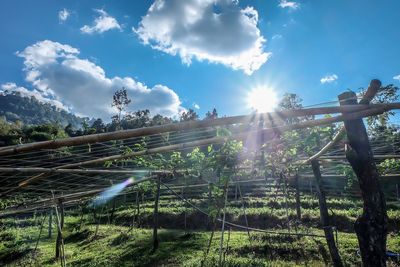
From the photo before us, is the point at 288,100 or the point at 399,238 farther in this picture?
the point at 288,100

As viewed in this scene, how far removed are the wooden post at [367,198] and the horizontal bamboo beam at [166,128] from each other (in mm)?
301

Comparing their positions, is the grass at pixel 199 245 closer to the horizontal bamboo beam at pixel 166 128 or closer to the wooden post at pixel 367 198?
the wooden post at pixel 367 198

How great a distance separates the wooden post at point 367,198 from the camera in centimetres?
348

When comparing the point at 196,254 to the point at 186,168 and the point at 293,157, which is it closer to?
the point at 186,168

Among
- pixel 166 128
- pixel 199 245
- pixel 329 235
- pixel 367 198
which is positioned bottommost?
pixel 199 245

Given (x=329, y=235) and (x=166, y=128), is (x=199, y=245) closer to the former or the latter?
(x=329, y=235)

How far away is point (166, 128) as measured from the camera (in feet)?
11.2

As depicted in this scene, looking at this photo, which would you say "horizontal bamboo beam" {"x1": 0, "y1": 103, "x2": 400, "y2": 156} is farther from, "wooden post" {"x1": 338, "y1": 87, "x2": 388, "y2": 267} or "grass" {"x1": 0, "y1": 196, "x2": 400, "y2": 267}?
"grass" {"x1": 0, "y1": 196, "x2": 400, "y2": 267}

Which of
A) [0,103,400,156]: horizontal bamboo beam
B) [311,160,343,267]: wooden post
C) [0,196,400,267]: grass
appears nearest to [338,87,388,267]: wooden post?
[0,103,400,156]: horizontal bamboo beam

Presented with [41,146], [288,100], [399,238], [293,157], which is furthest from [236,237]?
[288,100]

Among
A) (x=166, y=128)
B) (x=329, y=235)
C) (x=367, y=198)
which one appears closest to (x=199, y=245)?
(x=329, y=235)

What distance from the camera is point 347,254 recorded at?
10570 mm

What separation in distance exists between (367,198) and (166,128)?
2476 millimetres

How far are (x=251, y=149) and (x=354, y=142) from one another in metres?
3.64
